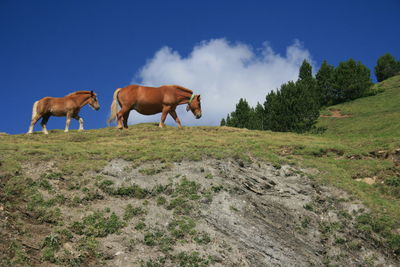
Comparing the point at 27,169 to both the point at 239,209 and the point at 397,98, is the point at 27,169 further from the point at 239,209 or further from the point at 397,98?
the point at 397,98

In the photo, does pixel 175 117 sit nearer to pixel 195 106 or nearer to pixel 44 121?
pixel 195 106

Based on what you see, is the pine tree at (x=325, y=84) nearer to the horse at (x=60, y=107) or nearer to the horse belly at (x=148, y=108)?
the horse belly at (x=148, y=108)

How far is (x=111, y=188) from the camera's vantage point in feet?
52.8

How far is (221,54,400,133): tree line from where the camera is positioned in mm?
50156

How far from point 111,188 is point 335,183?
33.3 ft

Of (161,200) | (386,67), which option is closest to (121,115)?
(161,200)

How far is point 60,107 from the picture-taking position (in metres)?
27.8

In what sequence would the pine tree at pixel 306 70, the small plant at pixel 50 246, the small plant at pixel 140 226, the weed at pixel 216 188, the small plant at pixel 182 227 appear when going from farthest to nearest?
the pine tree at pixel 306 70 < the weed at pixel 216 188 < the small plant at pixel 140 226 < the small plant at pixel 182 227 < the small plant at pixel 50 246

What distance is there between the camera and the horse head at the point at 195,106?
98.8 feet

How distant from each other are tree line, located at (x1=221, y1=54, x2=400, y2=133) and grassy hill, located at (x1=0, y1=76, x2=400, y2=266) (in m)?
24.7

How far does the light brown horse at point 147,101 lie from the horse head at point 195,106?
817 millimetres

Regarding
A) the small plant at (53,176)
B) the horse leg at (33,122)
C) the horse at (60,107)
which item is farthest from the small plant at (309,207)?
the horse leg at (33,122)

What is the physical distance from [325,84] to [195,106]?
5928 cm

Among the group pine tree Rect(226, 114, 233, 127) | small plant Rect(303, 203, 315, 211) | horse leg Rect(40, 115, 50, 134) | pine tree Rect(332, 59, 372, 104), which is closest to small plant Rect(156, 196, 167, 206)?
small plant Rect(303, 203, 315, 211)
